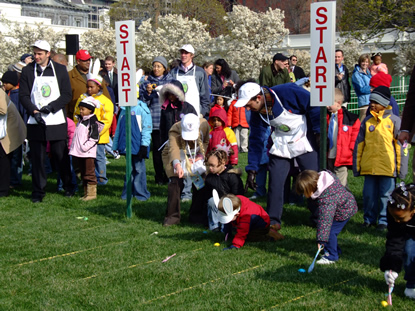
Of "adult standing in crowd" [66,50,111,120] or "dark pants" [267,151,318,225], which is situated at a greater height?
"adult standing in crowd" [66,50,111,120]

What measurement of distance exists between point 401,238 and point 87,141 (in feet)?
19.8

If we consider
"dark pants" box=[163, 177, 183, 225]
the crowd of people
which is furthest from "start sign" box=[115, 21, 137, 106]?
"dark pants" box=[163, 177, 183, 225]

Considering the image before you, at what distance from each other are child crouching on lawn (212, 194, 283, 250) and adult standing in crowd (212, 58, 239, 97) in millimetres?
7773

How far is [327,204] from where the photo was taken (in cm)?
581

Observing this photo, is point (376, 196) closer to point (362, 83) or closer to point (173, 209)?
point (173, 209)

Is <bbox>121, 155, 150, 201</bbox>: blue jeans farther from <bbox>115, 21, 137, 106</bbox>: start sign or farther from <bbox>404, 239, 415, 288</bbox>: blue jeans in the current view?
<bbox>404, 239, 415, 288</bbox>: blue jeans

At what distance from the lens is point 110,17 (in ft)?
218

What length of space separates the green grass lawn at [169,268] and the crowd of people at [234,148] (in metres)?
0.32

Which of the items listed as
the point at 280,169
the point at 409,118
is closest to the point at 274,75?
the point at 280,169

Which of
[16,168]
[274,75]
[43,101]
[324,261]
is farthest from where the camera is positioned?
[274,75]

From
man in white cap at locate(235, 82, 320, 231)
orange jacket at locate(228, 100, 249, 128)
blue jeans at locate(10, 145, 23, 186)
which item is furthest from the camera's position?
orange jacket at locate(228, 100, 249, 128)

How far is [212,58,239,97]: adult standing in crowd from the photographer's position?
14391 mm

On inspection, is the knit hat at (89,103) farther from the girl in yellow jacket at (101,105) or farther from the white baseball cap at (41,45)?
the white baseball cap at (41,45)

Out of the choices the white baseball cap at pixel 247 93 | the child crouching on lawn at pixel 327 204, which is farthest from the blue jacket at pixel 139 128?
the child crouching on lawn at pixel 327 204
